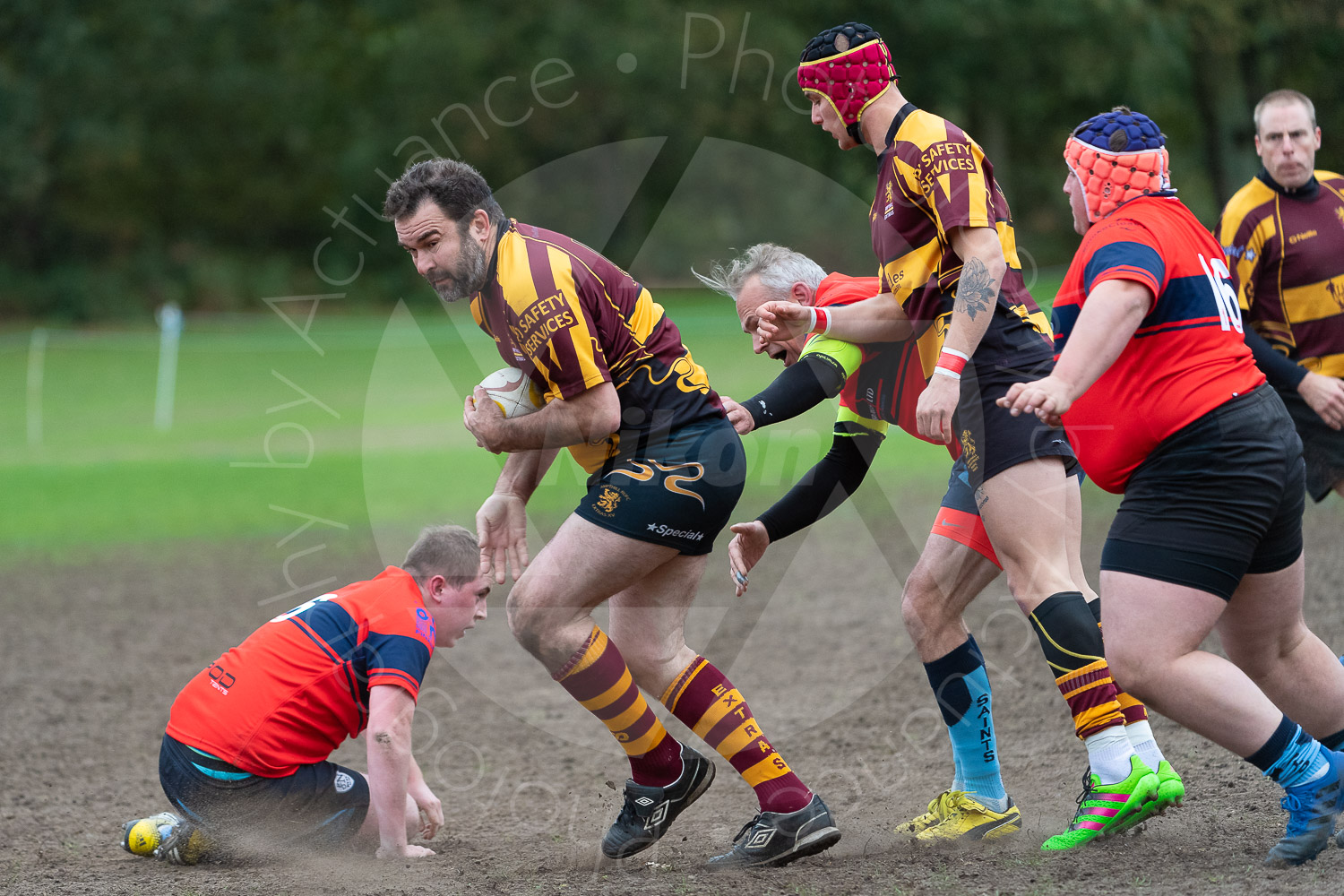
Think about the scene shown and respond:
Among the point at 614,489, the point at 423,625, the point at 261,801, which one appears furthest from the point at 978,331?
the point at 261,801

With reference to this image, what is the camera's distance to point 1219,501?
345cm

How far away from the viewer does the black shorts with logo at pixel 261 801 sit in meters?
4.20

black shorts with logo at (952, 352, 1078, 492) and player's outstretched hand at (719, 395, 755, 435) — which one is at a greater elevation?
black shorts with logo at (952, 352, 1078, 492)

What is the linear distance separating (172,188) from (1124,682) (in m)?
39.7

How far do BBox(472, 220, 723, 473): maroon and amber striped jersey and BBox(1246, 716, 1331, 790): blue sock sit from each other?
1.94 meters

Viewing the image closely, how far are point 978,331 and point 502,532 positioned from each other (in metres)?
A: 1.68

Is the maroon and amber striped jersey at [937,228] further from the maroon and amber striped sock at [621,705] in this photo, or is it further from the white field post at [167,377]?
the white field post at [167,377]

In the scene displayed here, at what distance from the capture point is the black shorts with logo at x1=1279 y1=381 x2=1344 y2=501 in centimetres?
594

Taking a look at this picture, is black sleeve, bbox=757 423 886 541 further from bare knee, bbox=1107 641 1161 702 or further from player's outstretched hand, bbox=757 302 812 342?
bare knee, bbox=1107 641 1161 702

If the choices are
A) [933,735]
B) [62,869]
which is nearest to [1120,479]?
[933,735]

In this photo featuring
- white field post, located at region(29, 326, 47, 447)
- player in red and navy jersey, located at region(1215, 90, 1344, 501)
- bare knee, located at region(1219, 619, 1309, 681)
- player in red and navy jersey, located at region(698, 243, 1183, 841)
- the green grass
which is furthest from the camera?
white field post, located at region(29, 326, 47, 447)

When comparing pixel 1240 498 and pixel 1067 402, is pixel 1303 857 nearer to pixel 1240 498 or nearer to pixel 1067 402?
pixel 1240 498

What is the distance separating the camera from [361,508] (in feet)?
44.3

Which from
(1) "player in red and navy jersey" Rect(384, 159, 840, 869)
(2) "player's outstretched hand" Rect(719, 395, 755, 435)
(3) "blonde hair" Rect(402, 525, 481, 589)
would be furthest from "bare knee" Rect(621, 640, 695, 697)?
(2) "player's outstretched hand" Rect(719, 395, 755, 435)
